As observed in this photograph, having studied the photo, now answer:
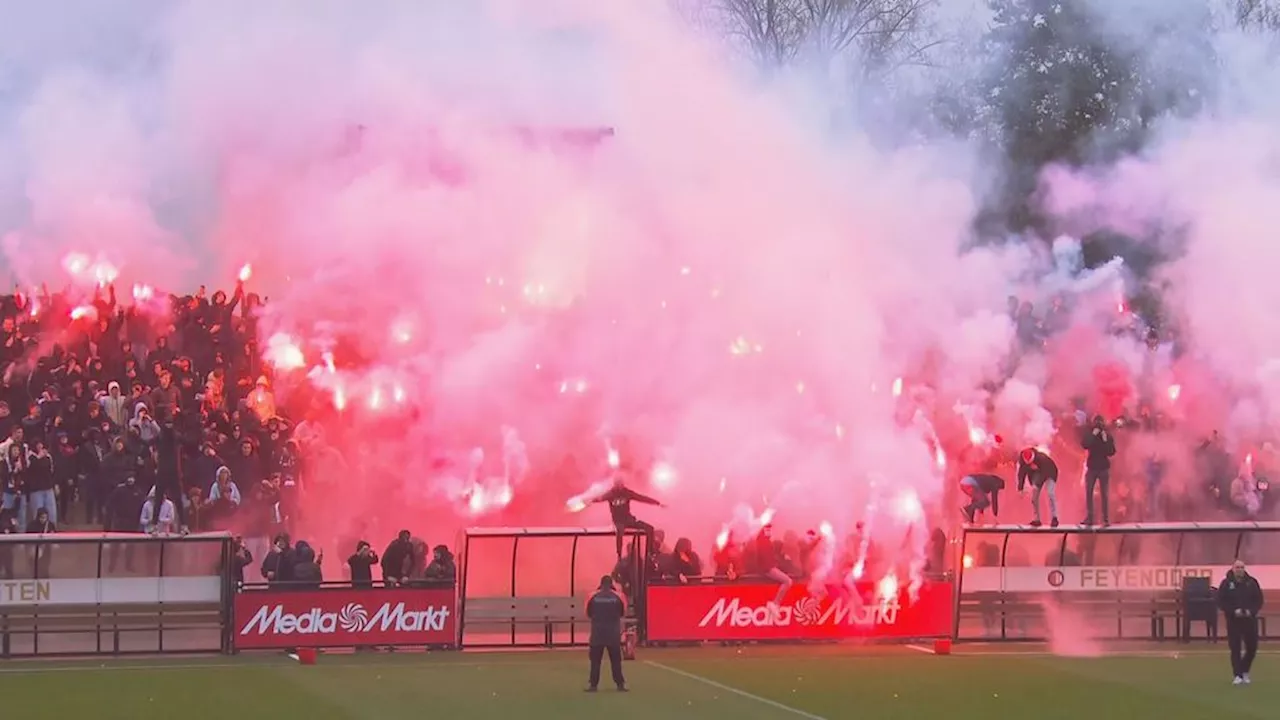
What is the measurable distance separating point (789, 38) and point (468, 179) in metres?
20.7

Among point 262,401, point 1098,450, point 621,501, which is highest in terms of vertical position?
point 262,401

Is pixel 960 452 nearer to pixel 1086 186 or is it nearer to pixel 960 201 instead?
pixel 960 201

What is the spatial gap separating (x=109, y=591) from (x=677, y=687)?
29.7 feet

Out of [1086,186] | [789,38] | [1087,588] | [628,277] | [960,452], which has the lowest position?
[1087,588]

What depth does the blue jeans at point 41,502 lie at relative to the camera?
102ft

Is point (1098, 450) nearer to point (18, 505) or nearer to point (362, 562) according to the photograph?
point (362, 562)

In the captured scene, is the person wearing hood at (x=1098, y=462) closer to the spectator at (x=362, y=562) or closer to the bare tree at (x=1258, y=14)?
the bare tree at (x=1258, y=14)

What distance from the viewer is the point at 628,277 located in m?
35.8

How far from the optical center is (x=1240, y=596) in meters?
26.7

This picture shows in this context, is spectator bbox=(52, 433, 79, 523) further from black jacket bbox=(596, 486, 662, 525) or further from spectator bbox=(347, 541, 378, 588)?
black jacket bbox=(596, 486, 662, 525)

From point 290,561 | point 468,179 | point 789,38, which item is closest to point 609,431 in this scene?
point 468,179

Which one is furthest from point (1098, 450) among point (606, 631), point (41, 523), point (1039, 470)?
point (41, 523)

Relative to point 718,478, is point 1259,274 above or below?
above

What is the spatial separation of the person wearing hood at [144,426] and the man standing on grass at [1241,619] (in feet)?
50.9
